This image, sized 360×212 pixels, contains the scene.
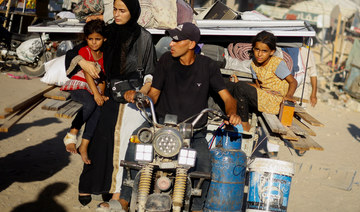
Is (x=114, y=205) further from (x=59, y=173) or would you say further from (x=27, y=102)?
(x=59, y=173)

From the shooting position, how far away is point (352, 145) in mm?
9688

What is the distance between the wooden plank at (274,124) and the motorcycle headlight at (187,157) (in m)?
1.17

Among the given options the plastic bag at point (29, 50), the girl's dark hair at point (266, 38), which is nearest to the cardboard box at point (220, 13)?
the girl's dark hair at point (266, 38)

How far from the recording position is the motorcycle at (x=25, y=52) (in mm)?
12109

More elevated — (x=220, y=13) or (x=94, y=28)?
(x=220, y=13)

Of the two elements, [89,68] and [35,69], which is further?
[35,69]

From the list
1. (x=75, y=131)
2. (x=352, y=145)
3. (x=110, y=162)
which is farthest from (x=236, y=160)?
(x=352, y=145)

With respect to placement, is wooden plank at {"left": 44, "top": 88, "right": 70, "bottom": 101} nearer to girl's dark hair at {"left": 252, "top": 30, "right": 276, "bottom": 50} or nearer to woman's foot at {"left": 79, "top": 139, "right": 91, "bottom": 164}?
woman's foot at {"left": 79, "top": 139, "right": 91, "bottom": 164}

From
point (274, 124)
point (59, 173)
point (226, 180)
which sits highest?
point (274, 124)

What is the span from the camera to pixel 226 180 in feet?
13.3

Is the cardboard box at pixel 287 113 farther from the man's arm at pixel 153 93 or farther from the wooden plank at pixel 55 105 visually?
the wooden plank at pixel 55 105

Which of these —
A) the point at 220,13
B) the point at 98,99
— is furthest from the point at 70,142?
the point at 220,13

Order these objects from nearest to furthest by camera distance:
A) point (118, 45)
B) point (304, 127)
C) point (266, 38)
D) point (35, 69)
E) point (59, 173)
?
point (118, 45) < point (266, 38) < point (304, 127) < point (59, 173) < point (35, 69)

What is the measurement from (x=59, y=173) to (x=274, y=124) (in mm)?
3230
